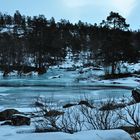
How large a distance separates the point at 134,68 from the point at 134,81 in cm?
1588

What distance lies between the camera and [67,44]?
104 m

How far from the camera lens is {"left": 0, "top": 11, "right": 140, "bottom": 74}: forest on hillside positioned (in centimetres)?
5728

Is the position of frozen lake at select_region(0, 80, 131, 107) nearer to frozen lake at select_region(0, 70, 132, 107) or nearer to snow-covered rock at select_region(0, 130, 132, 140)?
frozen lake at select_region(0, 70, 132, 107)

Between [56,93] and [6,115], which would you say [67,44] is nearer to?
[56,93]

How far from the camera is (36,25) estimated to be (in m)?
86.2

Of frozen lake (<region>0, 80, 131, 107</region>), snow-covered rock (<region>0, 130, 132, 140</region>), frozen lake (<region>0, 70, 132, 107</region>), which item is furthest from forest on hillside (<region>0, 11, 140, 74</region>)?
snow-covered rock (<region>0, 130, 132, 140</region>)

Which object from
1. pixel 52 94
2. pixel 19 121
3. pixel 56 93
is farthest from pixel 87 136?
pixel 56 93

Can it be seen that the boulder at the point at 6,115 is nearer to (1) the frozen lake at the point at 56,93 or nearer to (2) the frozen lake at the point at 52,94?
(1) the frozen lake at the point at 56,93

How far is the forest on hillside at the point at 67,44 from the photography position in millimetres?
57281

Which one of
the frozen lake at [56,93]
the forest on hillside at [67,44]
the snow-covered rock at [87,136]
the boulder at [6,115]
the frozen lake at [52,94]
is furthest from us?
the forest on hillside at [67,44]

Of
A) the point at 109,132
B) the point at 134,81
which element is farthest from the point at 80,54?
the point at 109,132

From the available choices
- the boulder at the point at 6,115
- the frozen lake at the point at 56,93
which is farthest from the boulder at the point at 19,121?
the frozen lake at the point at 56,93

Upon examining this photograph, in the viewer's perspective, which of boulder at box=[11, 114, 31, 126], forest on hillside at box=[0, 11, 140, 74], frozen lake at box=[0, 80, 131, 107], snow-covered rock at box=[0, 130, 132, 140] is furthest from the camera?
forest on hillside at box=[0, 11, 140, 74]

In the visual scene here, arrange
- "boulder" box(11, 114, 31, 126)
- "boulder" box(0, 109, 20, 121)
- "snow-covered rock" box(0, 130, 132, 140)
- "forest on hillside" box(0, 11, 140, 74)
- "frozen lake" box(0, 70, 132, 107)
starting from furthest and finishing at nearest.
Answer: "forest on hillside" box(0, 11, 140, 74) → "frozen lake" box(0, 70, 132, 107) → "boulder" box(0, 109, 20, 121) → "boulder" box(11, 114, 31, 126) → "snow-covered rock" box(0, 130, 132, 140)
